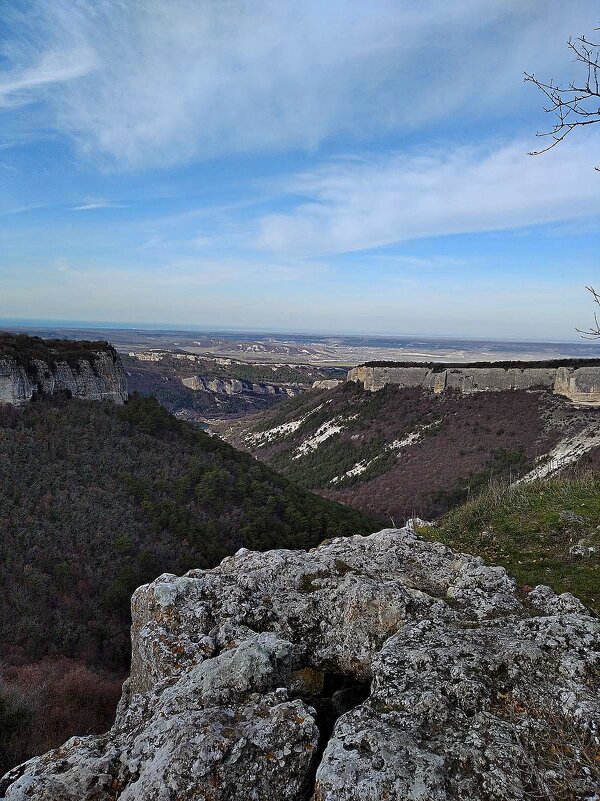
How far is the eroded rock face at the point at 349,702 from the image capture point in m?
3.17

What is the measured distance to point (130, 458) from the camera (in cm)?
2712

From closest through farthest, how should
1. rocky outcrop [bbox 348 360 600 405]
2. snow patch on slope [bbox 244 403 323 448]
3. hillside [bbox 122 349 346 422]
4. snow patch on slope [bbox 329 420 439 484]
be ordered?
rocky outcrop [bbox 348 360 600 405]
snow patch on slope [bbox 329 420 439 484]
snow patch on slope [bbox 244 403 323 448]
hillside [bbox 122 349 346 422]

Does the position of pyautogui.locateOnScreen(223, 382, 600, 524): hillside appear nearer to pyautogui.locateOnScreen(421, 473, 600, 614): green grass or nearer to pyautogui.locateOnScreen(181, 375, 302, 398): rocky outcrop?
pyautogui.locateOnScreen(421, 473, 600, 614): green grass

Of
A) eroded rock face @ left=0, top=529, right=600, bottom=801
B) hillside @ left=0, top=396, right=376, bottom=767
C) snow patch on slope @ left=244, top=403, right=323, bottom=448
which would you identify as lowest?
snow patch on slope @ left=244, top=403, right=323, bottom=448

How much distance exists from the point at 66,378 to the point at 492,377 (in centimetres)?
4635

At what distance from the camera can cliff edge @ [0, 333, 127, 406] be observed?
27859 mm

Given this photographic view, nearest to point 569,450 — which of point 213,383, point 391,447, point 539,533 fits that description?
point 391,447

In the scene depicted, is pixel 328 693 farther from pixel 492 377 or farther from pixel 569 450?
pixel 492 377

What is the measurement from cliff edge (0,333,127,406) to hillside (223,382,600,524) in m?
23.0

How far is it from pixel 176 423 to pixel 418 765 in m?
33.0

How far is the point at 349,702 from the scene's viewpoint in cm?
469

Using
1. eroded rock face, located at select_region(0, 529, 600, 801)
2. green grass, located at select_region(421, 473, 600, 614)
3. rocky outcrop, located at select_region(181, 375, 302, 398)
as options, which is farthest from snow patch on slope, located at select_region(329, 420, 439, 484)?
rocky outcrop, located at select_region(181, 375, 302, 398)

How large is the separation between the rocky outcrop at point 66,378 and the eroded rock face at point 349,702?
26.3m

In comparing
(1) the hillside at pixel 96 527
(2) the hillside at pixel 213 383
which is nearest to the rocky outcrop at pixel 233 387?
(2) the hillside at pixel 213 383
